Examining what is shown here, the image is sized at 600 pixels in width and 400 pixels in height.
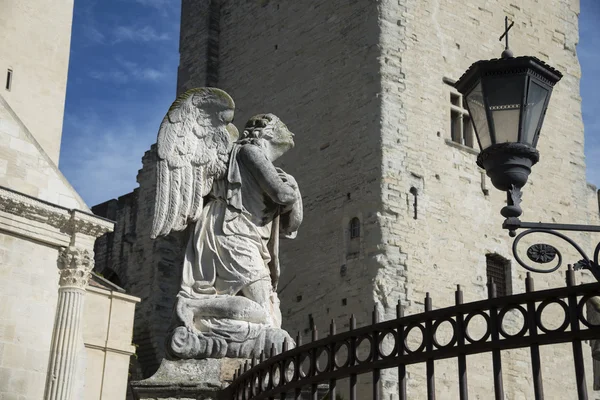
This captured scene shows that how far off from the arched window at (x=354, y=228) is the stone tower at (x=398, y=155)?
23 millimetres

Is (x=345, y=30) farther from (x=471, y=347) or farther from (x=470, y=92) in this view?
(x=471, y=347)

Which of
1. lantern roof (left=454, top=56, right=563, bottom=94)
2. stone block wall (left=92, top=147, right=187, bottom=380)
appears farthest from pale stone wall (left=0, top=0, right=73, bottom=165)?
lantern roof (left=454, top=56, right=563, bottom=94)

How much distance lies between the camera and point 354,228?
18.1 meters

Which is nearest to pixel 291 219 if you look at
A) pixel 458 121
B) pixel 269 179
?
pixel 269 179

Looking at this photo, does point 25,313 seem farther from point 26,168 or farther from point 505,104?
point 505,104

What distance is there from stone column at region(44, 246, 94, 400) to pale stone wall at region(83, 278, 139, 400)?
7.22 ft

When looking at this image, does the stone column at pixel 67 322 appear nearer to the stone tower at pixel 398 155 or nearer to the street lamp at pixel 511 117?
the stone tower at pixel 398 155

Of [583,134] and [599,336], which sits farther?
[583,134]

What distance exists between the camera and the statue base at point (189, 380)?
15.2 ft

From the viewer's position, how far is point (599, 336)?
350 centimetres

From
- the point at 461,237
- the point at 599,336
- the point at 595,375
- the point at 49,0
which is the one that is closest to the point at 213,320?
the point at 599,336

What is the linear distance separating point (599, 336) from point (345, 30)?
54.7 ft

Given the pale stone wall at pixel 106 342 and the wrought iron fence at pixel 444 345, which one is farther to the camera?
the pale stone wall at pixel 106 342

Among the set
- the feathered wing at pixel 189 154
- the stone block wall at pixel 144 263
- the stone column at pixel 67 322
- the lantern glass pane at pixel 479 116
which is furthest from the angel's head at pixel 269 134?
the stone block wall at pixel 144 263
